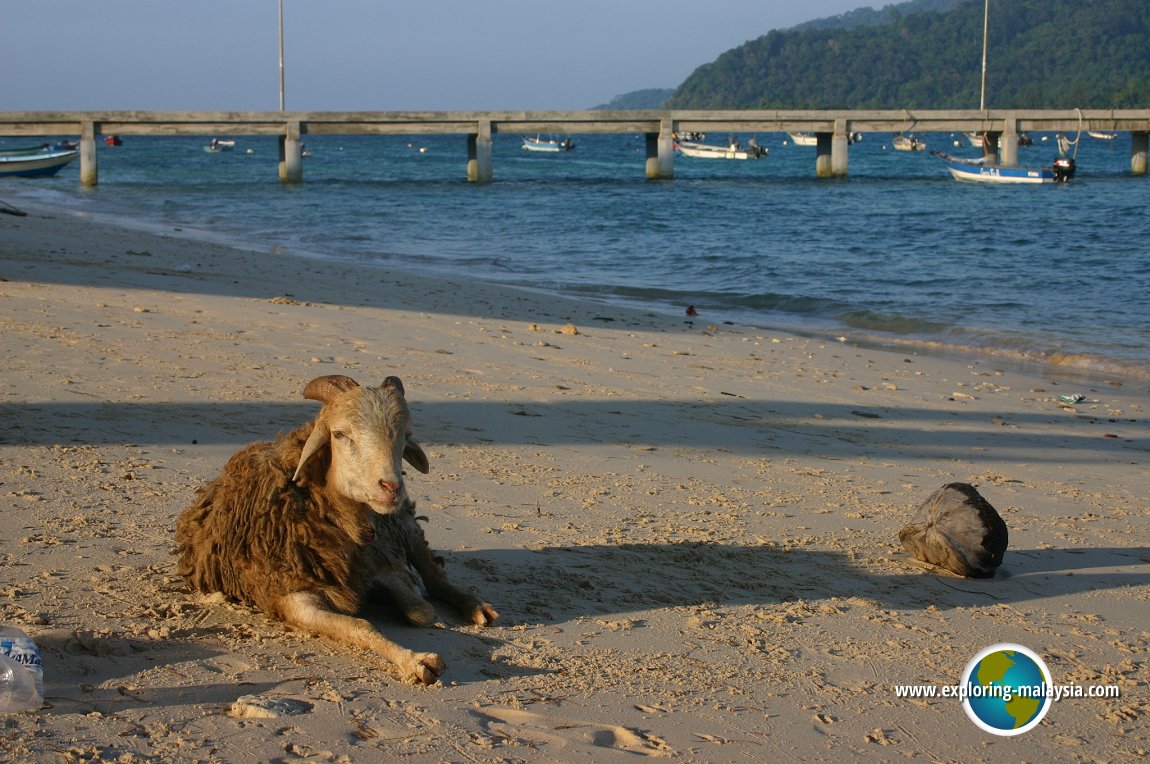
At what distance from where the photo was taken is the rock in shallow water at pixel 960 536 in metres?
5.69

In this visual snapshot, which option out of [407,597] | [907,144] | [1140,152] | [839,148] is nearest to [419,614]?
[407,597]

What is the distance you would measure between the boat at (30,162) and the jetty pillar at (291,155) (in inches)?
386

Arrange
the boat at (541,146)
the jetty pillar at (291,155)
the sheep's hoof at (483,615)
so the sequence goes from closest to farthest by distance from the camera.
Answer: the sheep's hoof at (483,615) → the jetty pillar at (291,155) → the boat at (541,146)

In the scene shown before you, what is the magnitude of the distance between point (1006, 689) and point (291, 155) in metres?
48.0

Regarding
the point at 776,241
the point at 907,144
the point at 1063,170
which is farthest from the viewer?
the point at 907,144

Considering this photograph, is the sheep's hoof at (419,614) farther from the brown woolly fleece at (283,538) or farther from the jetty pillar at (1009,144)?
the jetty pillar at (1009,144)

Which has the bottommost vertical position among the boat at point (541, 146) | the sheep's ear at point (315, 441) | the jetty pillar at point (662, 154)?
the sheep's ear at point (315, 441)

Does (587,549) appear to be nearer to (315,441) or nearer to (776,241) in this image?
(315,441)

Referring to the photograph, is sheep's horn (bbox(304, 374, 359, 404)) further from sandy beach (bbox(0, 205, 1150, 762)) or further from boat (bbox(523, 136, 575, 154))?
boat (bbox(523, 136, 575, 154))

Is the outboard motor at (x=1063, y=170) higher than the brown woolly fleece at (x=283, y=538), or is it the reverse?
the outboard motor at (x=1063, y=170)

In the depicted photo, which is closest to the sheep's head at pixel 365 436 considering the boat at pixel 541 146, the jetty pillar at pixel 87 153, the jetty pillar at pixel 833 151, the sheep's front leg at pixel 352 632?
the sheep's front leg at pixel 352 632

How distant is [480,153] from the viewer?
51.4 metres

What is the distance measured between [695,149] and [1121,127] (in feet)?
136

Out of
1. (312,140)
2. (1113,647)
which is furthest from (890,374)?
(312,140)
